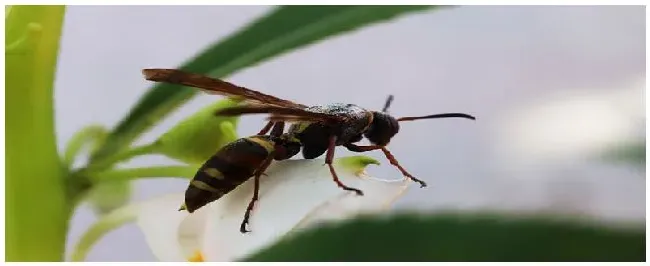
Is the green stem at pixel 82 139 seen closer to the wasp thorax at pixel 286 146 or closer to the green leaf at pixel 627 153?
the wasp thorax at pixel 286 146

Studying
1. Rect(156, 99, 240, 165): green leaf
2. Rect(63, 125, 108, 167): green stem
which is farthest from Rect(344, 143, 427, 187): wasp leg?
Rect(63, 125, 108, 167): green stem

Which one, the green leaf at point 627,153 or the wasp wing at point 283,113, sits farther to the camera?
the green leaf at point 627,153

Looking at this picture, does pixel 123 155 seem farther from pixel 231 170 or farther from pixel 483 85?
pixel 483 85

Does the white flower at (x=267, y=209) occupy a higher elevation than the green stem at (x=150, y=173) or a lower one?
lower

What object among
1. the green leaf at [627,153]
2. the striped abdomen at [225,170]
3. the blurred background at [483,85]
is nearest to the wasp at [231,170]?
the striped abdomen at [225,170]

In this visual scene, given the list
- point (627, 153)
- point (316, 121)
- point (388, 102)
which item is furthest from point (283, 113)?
point (627, 153)

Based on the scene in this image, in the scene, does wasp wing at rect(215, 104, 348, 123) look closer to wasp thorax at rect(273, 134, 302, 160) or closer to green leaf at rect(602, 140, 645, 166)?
wasp thorax at rect(273, 134, 302, 160)

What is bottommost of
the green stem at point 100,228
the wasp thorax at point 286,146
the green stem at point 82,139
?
the green stem at point 100,228
